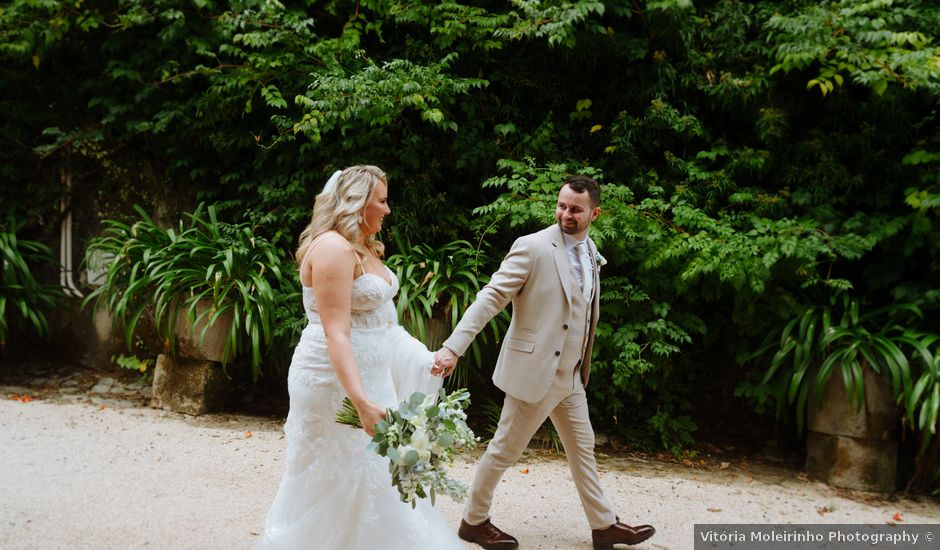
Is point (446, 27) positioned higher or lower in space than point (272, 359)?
higher

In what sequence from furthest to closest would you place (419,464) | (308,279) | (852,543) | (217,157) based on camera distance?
1. (217,157)
2. (852,543)
3. (308,279)
4. (419,464)

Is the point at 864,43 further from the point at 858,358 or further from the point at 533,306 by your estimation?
the point at 533,306

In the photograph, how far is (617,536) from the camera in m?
3.35

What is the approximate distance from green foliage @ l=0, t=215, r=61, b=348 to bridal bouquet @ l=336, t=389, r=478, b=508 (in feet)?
16.6

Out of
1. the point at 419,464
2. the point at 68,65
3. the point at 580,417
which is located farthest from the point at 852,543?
the point at 68,65

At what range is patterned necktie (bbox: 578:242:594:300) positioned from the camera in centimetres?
340

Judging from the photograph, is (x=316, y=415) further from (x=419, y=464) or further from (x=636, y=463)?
(x=636, y=463)

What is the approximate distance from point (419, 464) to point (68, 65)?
22.0 feet

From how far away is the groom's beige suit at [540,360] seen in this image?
326cm

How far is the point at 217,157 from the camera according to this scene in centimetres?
659

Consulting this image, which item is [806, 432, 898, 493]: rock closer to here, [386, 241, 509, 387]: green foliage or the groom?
the groom

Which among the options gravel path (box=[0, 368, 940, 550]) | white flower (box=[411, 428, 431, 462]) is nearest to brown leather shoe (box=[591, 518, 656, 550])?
gravel path (box=[0, 368, 940, 550])

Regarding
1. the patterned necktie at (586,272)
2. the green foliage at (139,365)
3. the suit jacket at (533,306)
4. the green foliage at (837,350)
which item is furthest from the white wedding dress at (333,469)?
the green foliage at (139,365)

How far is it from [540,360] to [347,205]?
4.09 feet
